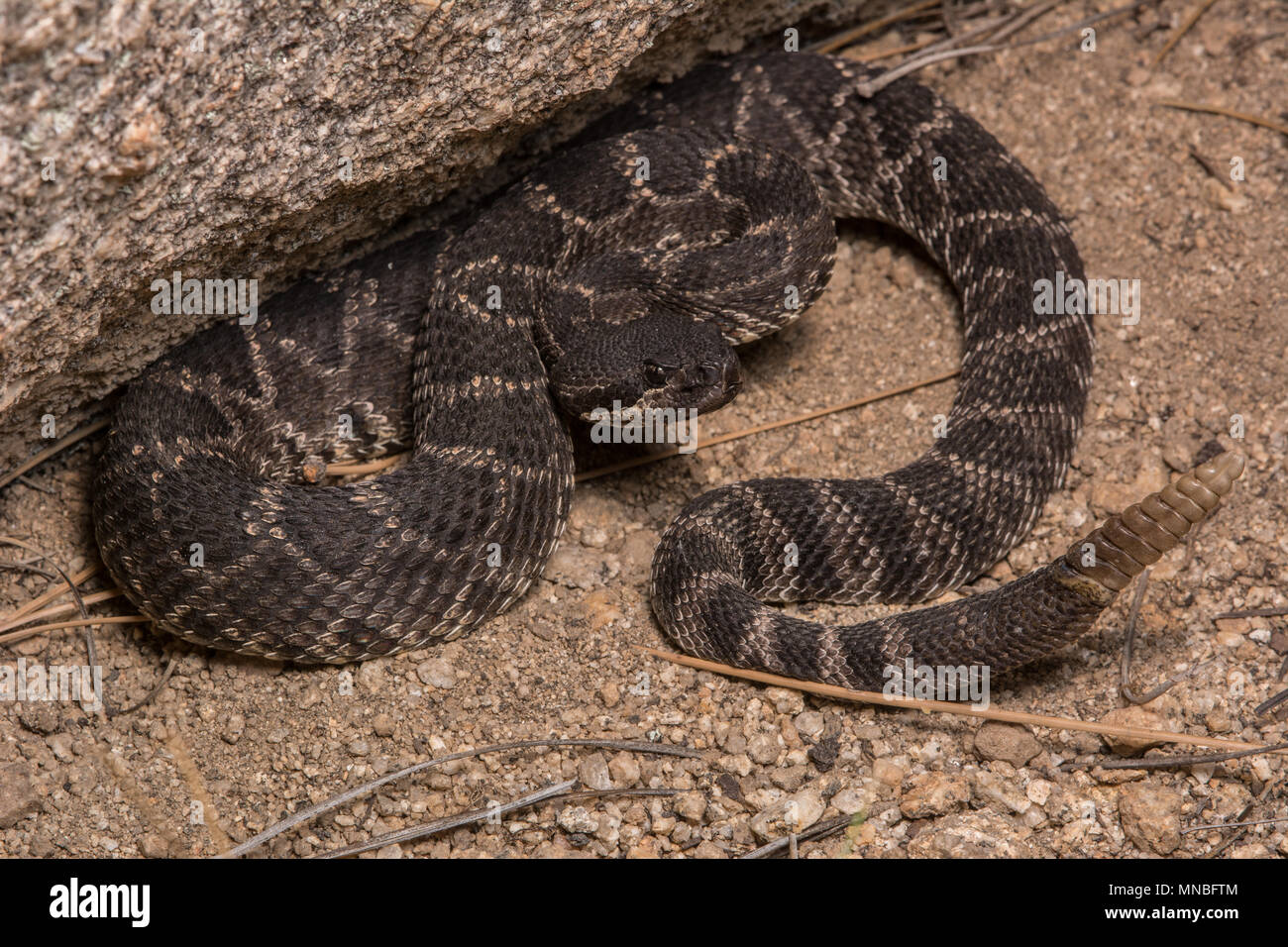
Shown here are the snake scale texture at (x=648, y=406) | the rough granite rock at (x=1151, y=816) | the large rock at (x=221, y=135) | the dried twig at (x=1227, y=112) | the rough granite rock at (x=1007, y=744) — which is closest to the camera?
the large rock at (x=221, y=135)

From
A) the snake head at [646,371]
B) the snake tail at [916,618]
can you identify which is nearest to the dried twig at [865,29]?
the snake head at [646,371]

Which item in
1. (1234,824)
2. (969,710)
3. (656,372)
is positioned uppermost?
(656,372)

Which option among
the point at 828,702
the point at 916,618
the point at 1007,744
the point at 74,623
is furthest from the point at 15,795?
the point at 1007,744

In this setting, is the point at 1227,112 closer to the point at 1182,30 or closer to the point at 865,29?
the point at 1182,30

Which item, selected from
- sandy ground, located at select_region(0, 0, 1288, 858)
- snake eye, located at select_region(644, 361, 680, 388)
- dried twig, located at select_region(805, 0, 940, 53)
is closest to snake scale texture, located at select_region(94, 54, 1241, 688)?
snake eye, located at select_region(644, 361, 680, 388)

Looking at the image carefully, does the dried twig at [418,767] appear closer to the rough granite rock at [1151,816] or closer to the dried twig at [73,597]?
the dried twig at [73,597]

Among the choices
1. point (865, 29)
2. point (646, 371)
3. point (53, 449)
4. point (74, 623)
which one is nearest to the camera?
point (74, 623)

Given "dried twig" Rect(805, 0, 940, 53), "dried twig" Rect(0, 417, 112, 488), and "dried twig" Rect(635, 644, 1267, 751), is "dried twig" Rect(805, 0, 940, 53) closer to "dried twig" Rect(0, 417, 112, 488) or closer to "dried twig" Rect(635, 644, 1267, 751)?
"dried twig" Rect(635, 644, 1267, 751)
